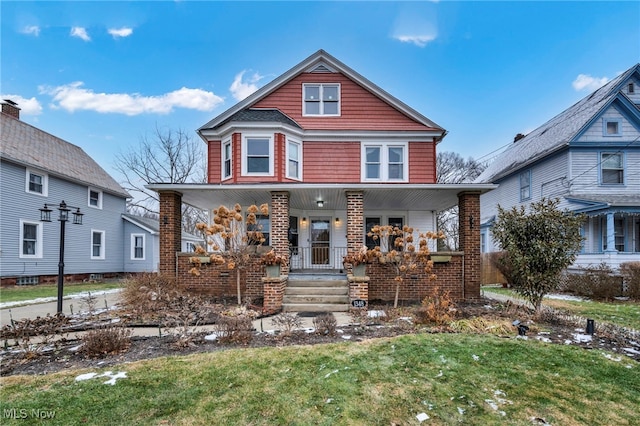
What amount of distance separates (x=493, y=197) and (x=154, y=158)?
24744 millimetres

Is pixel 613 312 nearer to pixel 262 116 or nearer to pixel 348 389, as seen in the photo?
pixel 348 389

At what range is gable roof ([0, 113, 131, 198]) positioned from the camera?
48.0 feet

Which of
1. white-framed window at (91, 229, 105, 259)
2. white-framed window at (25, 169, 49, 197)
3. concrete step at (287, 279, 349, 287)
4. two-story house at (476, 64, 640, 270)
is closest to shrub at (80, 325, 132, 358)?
concrete step at (287, 279, 349, 287)

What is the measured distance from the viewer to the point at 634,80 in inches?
645

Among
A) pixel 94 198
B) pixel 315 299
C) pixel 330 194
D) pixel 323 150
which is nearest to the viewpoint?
pixel 315 299

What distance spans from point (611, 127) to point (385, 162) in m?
11.3

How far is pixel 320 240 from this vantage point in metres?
12.9

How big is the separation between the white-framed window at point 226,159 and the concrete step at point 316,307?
6.04 meters

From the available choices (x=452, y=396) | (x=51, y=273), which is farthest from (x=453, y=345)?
(x=51, y=273)

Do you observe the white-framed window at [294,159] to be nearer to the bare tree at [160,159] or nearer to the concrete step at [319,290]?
the concrete step at [319,290]

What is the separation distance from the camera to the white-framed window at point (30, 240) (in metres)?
14.4

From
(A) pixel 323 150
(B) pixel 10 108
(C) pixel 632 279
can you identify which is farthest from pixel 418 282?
(B) pixel 10 108

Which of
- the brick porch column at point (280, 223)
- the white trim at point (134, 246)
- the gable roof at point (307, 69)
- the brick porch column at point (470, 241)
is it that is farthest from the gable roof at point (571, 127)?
the white trim at point (134, 246)

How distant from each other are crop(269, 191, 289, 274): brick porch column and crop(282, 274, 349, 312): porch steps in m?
0.88
